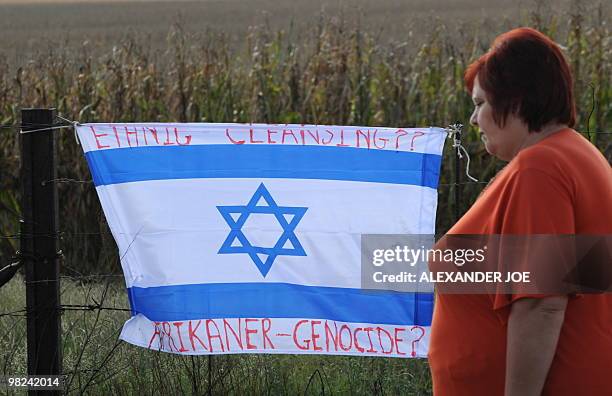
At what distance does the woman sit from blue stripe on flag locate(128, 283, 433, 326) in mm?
1664

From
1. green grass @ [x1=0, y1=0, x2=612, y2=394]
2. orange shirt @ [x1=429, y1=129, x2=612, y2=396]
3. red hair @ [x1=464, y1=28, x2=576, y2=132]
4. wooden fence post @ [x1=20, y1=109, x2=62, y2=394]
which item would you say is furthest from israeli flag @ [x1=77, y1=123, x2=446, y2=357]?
green grass @ [x1=0, y1=0, x2=612, y2=394]

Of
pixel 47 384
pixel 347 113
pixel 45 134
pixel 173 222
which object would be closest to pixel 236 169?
pixel 173 222

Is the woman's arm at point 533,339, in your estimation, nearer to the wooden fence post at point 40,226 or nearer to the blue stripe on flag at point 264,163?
the blue stripe on flag at point 264,163

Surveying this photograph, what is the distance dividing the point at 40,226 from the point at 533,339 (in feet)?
8.29

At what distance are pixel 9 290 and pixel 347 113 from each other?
3.25m

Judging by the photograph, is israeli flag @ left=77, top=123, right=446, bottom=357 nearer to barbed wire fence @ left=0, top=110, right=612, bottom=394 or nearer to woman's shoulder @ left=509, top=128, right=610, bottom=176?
barbed wire fence @ left=0, top=110, right=612, bottom=394

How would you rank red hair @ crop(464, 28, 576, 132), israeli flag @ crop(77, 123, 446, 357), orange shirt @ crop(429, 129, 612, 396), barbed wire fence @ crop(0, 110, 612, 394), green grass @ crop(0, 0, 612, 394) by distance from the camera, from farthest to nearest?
green grass @ crop(0, 0, 612, 394) < barbed wire fence @ crop(0, 110, 612, 394) < israeli flag @ crop(77, 123, 446, 357) < red hair @ crop(464, 28, 576, 132) < orange shirt @ crop(429, 129, 612, 396)

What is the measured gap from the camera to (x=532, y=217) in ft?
7.96

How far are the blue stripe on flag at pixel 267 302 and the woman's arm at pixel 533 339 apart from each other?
6.05 feet

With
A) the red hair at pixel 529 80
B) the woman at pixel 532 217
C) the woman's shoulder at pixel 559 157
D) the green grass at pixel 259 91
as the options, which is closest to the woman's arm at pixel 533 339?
the woman at pixel 532 217

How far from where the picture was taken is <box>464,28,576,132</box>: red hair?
2.55 meters

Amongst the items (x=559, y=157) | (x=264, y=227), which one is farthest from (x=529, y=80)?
(x=264, y=227)

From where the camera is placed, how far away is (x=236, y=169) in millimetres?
4340

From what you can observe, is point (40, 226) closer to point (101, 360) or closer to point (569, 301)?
point (101, 360)
